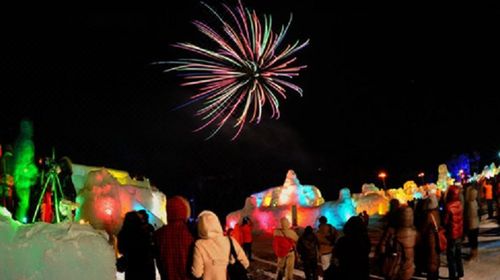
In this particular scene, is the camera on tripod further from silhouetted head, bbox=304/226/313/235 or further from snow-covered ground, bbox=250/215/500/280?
silhouetted head, bbox=304/226/313/235

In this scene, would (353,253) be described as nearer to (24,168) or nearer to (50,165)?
(50,165)

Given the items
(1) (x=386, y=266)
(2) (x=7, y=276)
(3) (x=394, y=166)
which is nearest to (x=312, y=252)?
(1) (x=386, y=266)

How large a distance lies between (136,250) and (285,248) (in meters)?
4.82

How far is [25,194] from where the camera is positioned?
44.0 ft

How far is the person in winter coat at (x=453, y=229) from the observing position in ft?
33.8

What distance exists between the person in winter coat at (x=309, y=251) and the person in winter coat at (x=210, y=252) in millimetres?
4794

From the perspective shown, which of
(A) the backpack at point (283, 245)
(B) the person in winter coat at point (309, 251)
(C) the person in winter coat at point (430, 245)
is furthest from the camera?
(A) the backpack at point (283, 245)

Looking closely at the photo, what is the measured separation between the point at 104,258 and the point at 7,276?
3.41 ft

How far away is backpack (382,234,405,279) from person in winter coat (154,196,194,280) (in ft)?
12.3

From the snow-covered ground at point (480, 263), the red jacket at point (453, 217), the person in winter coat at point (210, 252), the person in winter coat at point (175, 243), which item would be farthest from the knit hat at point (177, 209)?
the snow-covered ground at point (480, 263)

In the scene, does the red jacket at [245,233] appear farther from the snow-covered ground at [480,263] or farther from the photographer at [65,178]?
the photographer at [65,178]

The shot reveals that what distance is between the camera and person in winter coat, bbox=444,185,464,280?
10312 millimetres

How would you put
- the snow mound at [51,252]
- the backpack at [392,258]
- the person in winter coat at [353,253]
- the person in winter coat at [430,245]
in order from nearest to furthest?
1. the snow mound at [51,252]
2. the person in winter coat at [353,253]
3. the backpack at [392,258]
4. the person in winter coat at [430,245]

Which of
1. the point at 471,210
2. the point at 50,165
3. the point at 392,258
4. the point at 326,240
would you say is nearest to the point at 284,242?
the point at 326,240
